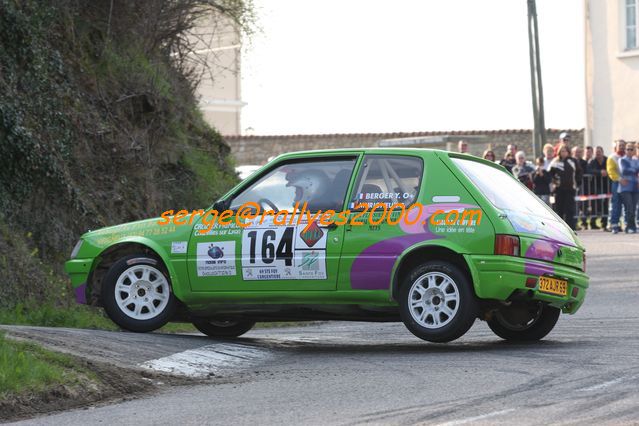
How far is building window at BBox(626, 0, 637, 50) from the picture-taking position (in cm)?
4134

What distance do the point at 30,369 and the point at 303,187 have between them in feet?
11.5

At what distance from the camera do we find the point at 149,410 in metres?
8.04

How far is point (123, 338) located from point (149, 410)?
113 inches

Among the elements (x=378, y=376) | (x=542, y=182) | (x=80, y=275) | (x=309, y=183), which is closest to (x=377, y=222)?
(x=309, y=183)

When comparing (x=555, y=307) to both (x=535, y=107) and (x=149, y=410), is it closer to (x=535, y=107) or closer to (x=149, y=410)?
(x=149, y=410)

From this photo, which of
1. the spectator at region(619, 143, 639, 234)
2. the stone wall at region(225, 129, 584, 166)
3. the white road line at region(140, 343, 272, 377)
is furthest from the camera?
the stone wall at region(225, 129, 584, 166)

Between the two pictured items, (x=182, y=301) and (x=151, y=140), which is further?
(x=151, y=140)

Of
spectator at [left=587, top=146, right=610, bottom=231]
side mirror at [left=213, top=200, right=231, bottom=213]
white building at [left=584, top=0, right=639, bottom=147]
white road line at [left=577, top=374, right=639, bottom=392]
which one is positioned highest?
white building at [left=584, top=0, right=639, bottom=147]

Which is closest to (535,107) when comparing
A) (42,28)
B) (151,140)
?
(151,140)

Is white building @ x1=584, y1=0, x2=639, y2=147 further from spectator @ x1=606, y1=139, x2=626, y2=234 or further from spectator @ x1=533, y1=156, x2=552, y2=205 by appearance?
spectator @ x1=533, y1=156, x2=552, y2=205

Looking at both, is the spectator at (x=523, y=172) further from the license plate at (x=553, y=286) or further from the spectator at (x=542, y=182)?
the license plate at (x=553, y=286)

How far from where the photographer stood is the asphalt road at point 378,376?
25.0ft

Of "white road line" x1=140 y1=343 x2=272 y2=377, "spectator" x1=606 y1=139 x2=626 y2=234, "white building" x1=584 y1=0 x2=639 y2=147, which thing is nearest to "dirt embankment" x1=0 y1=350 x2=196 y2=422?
"white road line" x1=140 y1=343 x2=272 y2=377

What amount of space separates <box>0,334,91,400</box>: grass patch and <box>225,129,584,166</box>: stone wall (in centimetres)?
2881
